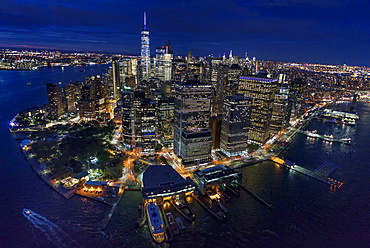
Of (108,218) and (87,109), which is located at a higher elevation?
(87,109)

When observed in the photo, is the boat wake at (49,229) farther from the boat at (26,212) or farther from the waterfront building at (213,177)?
the waterfront building at (213,177)

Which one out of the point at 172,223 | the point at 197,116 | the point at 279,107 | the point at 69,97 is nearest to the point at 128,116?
the point at 197,116

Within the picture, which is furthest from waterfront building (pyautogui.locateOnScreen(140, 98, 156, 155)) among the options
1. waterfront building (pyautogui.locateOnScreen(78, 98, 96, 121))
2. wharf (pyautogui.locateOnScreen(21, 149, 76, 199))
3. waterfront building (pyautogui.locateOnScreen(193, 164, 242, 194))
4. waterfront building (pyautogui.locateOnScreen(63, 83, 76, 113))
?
waterfront building (pyautogui.locateOnScreen(63, 83, 76, 113))

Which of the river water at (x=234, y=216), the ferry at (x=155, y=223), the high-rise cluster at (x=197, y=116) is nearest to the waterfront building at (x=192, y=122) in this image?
the high-rise cluster at (x=197, y=116)

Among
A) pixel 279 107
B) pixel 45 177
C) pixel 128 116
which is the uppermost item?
pixel 279 107

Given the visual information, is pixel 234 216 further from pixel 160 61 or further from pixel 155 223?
pixel 160 61

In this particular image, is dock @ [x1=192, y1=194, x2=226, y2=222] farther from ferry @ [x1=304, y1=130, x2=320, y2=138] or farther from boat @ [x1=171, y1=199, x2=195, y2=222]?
ferry @ [x1=304, y1=130, x2=320, y2=138]

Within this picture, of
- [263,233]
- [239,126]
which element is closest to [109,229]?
[263,233]
